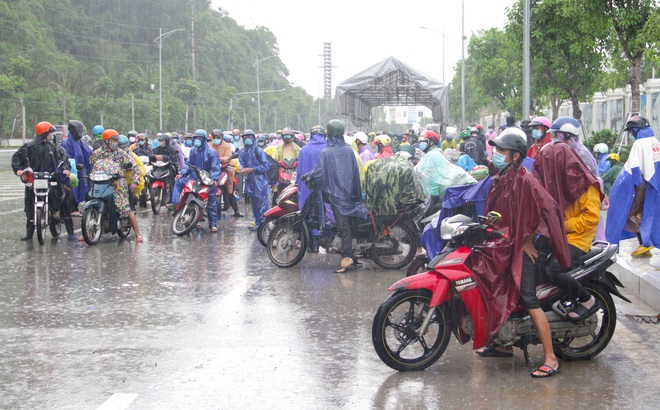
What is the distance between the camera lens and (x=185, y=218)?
1345 centimetres

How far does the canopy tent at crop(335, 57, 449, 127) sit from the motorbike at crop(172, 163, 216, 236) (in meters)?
13.5

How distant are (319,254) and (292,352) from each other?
211 inches

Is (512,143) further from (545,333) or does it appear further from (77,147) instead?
(77,147)

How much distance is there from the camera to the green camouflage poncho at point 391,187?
9.91m

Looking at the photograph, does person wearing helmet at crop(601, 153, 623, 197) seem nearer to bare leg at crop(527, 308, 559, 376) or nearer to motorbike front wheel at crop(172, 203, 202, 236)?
motorbike front wheel at crop(172, 203, 202, 236)

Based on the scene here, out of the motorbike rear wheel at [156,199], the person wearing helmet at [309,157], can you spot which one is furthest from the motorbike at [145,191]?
Result: the person wearing helmet at [309,157]

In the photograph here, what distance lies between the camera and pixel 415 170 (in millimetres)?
9906

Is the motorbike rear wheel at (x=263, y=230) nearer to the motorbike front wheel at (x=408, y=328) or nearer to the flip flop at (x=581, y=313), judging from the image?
the motorbike front wheel at (x=408, y=328)

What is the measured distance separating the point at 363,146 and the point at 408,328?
9322 millimetres

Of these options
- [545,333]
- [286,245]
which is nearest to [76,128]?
[286,245]

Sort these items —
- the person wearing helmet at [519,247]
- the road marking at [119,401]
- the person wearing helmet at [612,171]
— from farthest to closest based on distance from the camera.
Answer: the person wearing helmet at [612,171] < the person wearing helmet at [519,247] < the road marking at [119,401]

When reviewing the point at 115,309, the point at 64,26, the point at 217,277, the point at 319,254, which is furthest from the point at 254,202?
the point at 64,26

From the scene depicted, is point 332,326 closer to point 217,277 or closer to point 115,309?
point 115,309

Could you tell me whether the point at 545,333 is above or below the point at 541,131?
below
